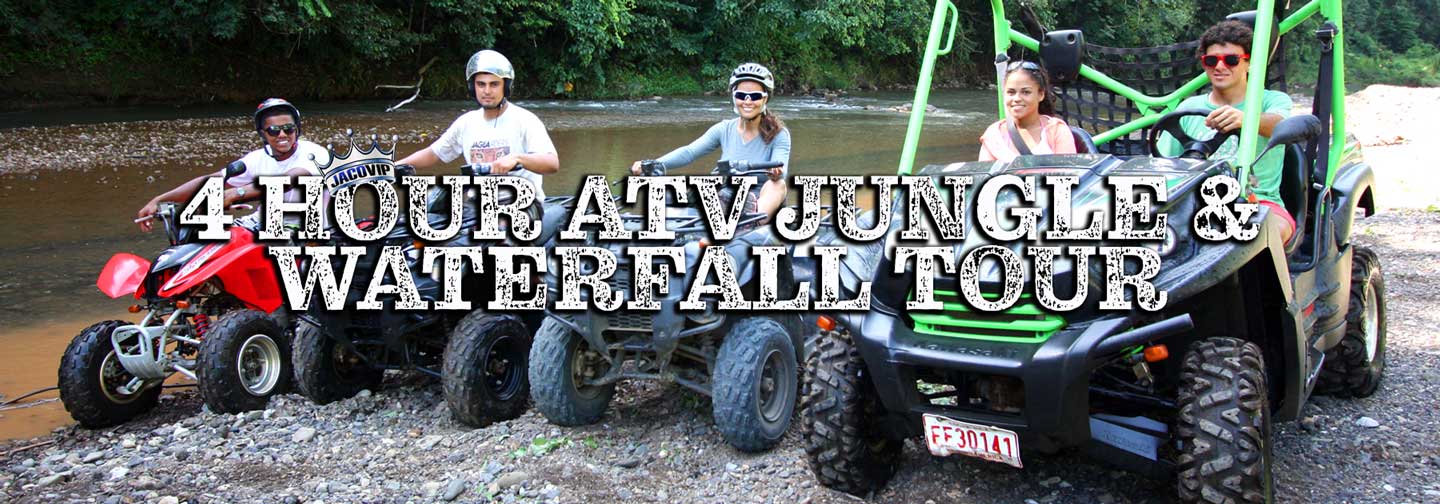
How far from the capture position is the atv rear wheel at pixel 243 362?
18.2 ft

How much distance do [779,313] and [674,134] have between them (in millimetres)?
17502

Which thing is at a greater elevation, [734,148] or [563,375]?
[734,148]

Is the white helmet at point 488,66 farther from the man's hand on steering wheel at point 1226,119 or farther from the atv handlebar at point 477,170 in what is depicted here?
the man's hand on steering wheel at point 1226,119

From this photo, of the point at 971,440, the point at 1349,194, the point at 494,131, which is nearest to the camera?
the point at 971,440

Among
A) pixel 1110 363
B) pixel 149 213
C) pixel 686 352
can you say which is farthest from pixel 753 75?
pixel 149 213

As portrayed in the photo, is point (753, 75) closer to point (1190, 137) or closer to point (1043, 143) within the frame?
point (1043, 143)

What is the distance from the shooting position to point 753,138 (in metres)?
6.25

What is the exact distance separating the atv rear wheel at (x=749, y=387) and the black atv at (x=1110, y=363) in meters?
0.73

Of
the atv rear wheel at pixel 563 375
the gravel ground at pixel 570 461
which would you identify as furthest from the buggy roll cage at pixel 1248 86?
the atv rear wheel at pixel 563 375

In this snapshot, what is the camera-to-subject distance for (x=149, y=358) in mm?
5629

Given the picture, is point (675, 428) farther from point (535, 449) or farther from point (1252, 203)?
point (1252, 203)

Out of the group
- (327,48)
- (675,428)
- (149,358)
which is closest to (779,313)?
(675,428)

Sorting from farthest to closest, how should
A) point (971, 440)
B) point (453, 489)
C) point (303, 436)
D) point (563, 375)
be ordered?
point (303, 436) < point (563, 375) < point (453, 489) < point (971, 440)

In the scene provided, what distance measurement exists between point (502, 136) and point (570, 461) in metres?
2.17
